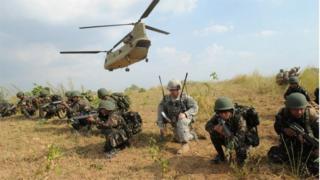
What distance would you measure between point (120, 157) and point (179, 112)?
141 cm

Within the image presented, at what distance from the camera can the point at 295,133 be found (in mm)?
6129

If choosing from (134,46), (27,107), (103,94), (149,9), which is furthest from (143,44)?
(27,107)

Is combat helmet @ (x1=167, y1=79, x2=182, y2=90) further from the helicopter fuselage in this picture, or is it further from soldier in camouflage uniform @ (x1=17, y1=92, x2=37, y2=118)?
soldier in camouflage uniform @ (x1=17, y1=92, x2=37, y2=118)

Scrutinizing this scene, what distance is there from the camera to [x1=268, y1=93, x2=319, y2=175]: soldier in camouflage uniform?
→ 607 centimetres

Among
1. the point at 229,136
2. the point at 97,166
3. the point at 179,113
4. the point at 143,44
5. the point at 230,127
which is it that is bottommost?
the point at 97,166

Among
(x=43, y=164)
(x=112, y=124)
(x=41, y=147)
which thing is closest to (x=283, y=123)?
(x=112, y=124)

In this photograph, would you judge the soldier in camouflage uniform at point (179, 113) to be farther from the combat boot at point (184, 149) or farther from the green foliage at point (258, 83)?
the green foliage at point (258, 83)

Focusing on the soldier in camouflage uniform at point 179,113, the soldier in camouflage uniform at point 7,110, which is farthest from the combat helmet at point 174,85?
the soldier in camouflage uniform at point 7,110

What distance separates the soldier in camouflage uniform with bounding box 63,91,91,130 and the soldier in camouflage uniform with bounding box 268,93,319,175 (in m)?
5.22

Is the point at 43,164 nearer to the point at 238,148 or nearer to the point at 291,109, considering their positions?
the point at 238,148

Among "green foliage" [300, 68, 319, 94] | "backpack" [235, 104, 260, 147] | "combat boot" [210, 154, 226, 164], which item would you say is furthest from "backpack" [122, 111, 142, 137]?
"green foliage" [300, 68, 319, 94]

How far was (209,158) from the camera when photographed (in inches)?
296

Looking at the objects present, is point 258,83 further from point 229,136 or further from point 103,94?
point 229,136

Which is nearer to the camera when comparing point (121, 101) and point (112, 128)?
point (112, 128)
